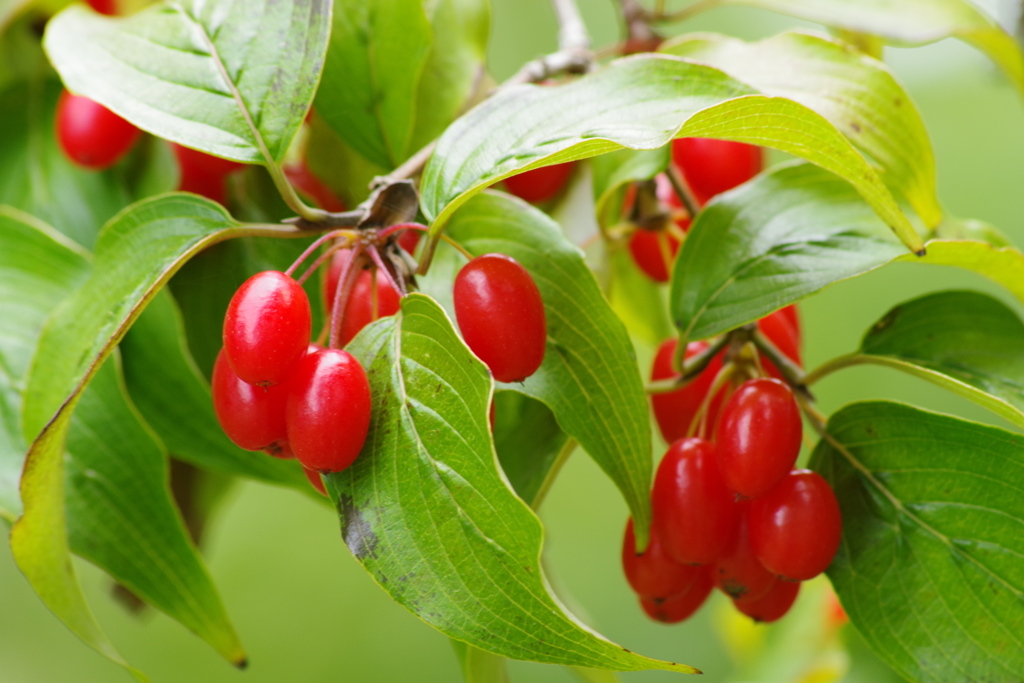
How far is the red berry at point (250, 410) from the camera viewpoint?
0.25 m

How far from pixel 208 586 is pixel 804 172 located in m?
0.34

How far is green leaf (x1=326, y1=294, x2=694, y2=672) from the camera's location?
214 millimetres

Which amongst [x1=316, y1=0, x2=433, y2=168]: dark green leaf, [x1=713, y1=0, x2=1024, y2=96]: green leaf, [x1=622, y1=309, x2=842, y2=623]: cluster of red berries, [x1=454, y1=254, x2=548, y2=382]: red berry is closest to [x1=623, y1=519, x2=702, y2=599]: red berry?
[x1=622, y1=309, x2=842, y2=623]: cluster of red berries

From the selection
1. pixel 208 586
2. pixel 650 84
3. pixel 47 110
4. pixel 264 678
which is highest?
pixel 650 84

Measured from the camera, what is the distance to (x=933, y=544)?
0.30 meters

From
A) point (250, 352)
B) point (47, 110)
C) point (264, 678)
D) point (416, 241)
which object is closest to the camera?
point (250, 352)

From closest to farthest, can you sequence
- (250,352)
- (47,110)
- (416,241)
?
(250,352) < (416,241) < (47,110)

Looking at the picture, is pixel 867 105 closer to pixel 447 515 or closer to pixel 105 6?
pixel 447 515

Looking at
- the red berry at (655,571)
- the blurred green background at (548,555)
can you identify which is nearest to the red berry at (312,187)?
the red berry at (655,571)

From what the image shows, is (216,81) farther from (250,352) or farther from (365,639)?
(365,639)

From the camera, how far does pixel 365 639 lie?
1243 mm

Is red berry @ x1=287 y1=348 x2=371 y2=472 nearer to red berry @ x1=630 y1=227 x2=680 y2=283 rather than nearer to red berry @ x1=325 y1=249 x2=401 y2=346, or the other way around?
red berry @ x1=325 y1=249 x2=401 y2=346

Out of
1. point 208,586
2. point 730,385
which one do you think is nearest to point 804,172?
point 730,385

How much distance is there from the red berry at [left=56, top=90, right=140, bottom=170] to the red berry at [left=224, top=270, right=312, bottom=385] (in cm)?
26
